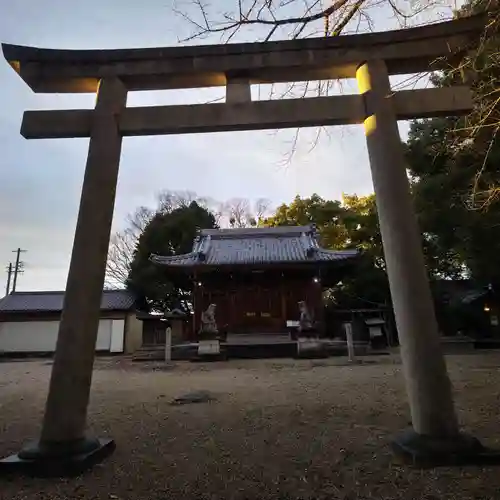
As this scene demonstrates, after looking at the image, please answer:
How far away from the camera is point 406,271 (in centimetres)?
336

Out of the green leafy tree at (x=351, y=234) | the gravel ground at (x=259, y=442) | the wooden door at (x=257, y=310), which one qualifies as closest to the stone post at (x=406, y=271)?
the gravel ground at (x=259, y=442)

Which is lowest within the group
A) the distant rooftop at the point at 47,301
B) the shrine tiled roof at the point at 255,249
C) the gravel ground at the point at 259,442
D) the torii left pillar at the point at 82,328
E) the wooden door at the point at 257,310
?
the gravel ground at the point at 259,442

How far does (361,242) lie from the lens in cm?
2469

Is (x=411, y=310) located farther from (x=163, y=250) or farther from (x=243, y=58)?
(x=163, y=250)

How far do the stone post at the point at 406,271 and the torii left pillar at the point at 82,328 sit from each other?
255 cm

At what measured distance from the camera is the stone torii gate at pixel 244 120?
125 inches

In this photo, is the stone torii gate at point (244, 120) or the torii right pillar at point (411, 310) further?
the stone torii gate at point (244, 120)

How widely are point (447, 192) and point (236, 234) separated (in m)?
12.0

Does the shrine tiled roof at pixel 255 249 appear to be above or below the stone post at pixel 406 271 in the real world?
above

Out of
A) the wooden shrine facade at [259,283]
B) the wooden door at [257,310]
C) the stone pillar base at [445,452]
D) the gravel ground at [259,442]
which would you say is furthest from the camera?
the wooden door at [257,310]

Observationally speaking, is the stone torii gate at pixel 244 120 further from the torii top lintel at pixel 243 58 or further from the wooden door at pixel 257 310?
the wooden door at pixel 257 310

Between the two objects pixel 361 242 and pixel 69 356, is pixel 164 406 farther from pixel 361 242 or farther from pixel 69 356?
pixel 361 242

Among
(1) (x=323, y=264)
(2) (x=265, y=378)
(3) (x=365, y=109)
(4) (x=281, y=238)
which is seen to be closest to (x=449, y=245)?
(1) (x=323, y=264)

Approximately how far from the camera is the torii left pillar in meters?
3.06
